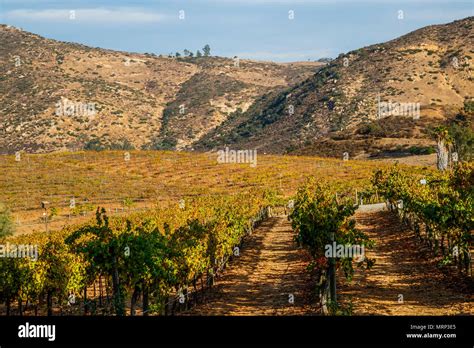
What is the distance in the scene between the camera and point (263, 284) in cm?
2877

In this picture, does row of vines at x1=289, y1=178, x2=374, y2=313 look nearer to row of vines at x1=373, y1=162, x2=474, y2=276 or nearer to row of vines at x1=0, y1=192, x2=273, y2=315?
row of vines at x1=373, y1=162, x2=474, y2=276

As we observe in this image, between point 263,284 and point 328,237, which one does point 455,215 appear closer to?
point 328,237

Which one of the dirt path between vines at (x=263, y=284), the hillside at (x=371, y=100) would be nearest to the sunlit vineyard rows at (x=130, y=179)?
the dirt path between vines at (x=263, y=284)

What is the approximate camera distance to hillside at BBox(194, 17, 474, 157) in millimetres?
133375

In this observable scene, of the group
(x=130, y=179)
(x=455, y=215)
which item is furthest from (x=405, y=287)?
(x=130, y=179)

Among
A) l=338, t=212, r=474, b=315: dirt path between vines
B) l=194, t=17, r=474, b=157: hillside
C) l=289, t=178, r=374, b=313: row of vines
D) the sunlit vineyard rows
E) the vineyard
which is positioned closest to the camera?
the vineyard

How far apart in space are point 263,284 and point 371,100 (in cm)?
13872

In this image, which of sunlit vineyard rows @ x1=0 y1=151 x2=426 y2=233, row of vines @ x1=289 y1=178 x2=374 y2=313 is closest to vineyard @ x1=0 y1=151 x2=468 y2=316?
row of vines @ x1=289 y1=178 x2=374 y2=313

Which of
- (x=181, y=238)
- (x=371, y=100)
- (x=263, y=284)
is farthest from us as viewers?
(x=371, y=100)

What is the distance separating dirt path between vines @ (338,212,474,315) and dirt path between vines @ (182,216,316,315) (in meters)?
2.18
